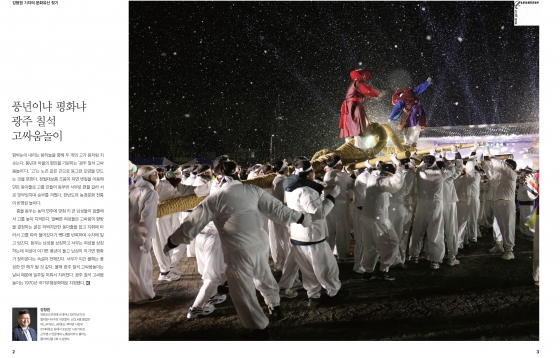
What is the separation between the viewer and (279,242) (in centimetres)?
547

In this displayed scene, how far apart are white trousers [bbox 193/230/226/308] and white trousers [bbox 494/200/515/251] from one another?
469 cm

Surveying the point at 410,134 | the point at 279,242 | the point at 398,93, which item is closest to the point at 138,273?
the point at 279,242

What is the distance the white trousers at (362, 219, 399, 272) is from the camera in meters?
4.80

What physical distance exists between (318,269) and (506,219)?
12.9ft

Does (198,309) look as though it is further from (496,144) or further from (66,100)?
(496,144)

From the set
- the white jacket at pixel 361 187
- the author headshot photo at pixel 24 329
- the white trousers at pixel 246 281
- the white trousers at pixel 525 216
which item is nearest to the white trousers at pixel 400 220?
the white jacket at pixel 361 187

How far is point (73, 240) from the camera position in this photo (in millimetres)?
3439

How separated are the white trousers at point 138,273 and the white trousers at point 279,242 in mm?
1987

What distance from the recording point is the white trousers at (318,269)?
153 inches

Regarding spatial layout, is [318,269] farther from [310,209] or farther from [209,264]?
[209,264]

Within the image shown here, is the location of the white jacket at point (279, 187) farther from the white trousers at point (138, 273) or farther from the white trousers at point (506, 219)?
the white trousers at point (506, 219)

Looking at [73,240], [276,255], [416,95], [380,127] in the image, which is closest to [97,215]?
[73,240]

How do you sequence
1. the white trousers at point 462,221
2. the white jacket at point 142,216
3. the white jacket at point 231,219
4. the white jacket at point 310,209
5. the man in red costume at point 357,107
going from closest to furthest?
the white jacket at point 231,219
the white jacket at point 310,209
the white jacket at point 142,216
the man in red costume at point 357,107
the white trousers at point 462,221

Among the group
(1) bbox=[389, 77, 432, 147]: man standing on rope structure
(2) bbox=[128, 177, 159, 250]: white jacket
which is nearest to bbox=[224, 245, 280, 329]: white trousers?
(2) bbox=[128, 177, 159, 250]: white jacket
